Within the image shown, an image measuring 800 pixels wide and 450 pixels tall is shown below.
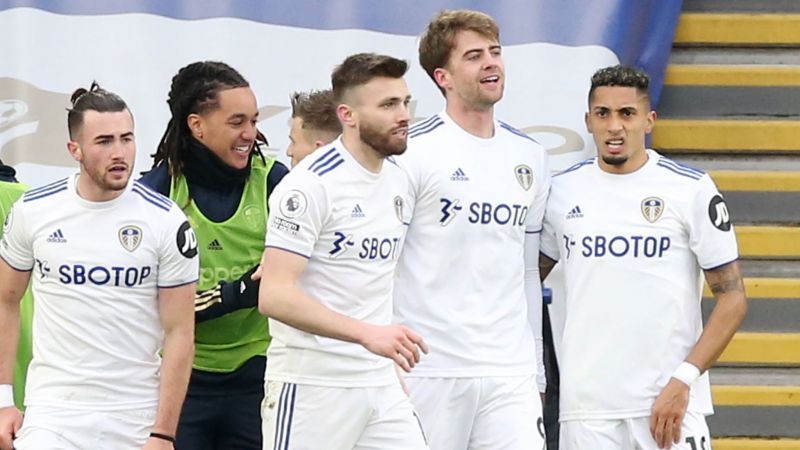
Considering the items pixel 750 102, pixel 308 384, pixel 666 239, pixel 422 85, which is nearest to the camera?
pixel 308 384

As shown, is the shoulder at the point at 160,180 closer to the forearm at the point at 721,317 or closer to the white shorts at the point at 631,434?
the white shorts at the point at 631,434

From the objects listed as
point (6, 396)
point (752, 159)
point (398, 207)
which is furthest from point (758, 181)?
point (6, 396)

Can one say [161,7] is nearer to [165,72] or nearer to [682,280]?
[165,72]

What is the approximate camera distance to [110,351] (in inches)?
200

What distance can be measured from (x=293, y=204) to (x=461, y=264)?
2.42 feet

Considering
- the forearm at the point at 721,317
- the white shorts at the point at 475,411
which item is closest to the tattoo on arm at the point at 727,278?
the forearm at the point at 721,317

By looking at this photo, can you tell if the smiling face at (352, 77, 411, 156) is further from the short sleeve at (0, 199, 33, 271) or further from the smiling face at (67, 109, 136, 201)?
the short sleeve at (0, 199, 33, 271)

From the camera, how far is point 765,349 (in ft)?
24.8

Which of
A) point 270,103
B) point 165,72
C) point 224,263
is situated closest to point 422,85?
point 270,103

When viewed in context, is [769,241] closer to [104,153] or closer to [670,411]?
[670,411]

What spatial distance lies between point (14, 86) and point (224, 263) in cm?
208

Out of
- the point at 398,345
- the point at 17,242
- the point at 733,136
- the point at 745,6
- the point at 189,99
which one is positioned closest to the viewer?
the point at 398,345

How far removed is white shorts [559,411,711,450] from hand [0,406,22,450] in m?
1.92

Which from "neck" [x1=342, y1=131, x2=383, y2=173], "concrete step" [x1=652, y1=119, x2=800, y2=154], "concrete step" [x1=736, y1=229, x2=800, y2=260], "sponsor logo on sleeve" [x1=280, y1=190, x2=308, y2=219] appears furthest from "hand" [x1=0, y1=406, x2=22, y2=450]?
"concrete step" [x1=736, y1=229, x2=800, y2=260]
